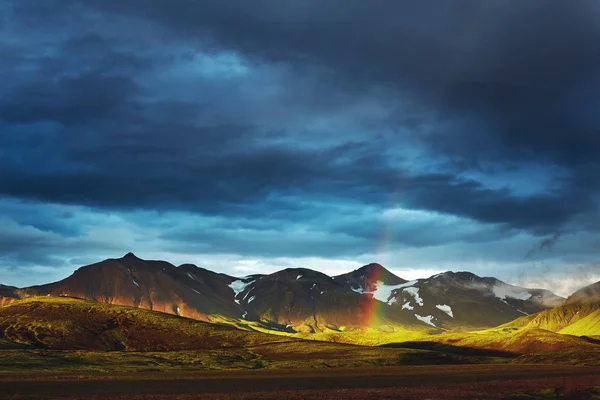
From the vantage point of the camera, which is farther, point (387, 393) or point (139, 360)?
point (139, 360)

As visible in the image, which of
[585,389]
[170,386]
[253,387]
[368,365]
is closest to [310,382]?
[253,387]

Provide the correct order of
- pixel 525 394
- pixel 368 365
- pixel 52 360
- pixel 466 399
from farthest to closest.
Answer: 1. pixel 368 365
2. pixel 52 360
3. pixel 525 394
4. pixel 466 399

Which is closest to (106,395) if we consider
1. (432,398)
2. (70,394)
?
(70,394)

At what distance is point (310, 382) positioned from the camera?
397ft

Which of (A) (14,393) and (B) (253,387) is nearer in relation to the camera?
(A) (14,393)

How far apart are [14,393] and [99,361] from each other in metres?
101

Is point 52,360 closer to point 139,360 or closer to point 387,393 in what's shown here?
point 139,360

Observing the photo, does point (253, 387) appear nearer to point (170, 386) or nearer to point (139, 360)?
point (170, 386)

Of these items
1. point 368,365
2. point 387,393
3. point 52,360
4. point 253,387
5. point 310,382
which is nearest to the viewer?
point 387,393

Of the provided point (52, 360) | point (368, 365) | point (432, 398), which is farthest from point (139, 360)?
Result: point (432, 398)

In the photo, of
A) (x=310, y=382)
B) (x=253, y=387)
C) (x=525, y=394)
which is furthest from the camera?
(x=310, y=382)

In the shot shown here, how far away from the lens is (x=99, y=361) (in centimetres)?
18725

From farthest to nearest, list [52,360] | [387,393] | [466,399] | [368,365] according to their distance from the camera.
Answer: [368,365] → [52,360] → [387,393] → [466,399]

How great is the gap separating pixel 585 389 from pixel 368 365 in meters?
117
